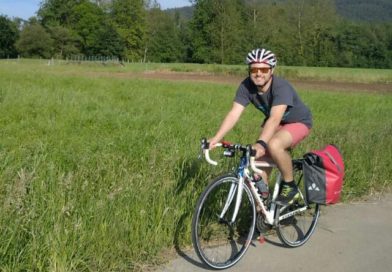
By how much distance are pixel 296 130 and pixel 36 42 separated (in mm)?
99771

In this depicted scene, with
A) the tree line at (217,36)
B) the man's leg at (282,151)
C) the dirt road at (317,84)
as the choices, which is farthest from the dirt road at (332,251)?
the tree line at (217,36)

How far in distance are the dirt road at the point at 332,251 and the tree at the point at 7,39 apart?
4309 inches

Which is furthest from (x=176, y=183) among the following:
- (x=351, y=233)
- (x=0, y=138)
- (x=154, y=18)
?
(x=154, y=18)

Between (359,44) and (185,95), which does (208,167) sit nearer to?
(185,95)

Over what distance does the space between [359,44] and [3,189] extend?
10033 cm

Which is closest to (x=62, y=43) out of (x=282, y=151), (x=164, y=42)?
(x=164, y=42)

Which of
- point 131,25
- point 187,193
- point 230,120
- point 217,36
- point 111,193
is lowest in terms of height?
point 187,193

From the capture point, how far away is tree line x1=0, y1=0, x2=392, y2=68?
9319cm

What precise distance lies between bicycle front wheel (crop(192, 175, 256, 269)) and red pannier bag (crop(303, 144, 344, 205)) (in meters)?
0.70

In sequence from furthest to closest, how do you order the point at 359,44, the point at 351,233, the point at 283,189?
1. the point at 359,44
2. the point at 351,233
3. the point at 283,189

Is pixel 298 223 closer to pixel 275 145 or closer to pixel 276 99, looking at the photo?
pixel 275 145

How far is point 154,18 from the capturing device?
112m

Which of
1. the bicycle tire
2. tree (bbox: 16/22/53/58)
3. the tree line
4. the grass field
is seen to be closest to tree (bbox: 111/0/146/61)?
the tree line

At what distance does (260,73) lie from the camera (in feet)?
16.1
